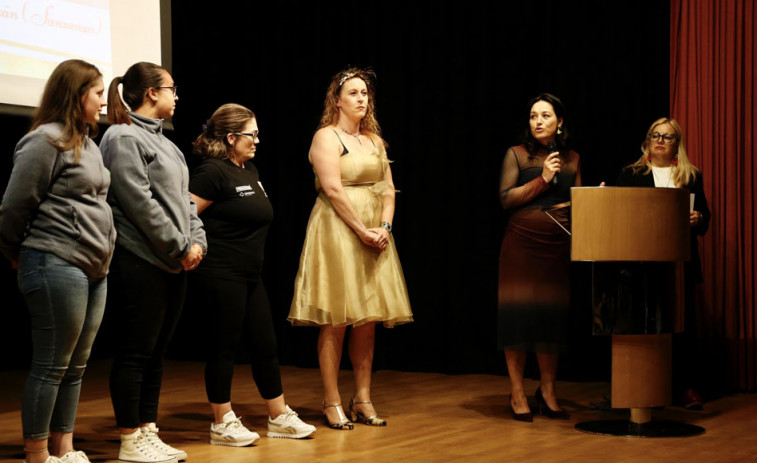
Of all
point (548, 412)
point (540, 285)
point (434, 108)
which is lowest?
point (548, 412)

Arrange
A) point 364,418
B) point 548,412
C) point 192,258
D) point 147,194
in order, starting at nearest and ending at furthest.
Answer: point 147,194 < point 192,258 < point 364,418 < point 548,412

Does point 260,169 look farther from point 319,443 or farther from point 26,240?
point 26,240

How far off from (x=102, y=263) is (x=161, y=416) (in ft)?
5.01

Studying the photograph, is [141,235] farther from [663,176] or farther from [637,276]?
[663,176]

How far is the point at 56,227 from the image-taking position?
9.08 ft

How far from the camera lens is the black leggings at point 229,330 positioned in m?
3.54

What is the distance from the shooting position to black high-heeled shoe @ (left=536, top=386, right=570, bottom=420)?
418 cm

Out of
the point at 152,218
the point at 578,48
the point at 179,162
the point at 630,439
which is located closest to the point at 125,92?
the point at 179,162

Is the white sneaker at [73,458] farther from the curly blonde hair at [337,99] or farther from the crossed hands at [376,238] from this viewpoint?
the curly blonde hair at [337,99]

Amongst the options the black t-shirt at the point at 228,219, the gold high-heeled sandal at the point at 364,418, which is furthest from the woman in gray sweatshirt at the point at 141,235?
the gold high-heeled sandal at the point at 364,418

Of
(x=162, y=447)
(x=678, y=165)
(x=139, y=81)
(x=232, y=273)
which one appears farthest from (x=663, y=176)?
(x=162, y=447)

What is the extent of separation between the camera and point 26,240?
277cm

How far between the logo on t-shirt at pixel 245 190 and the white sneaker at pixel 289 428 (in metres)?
0.92

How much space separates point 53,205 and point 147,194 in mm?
371
